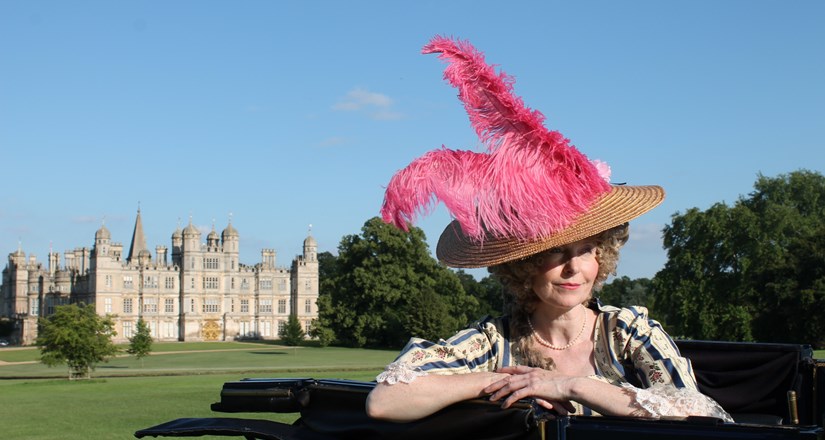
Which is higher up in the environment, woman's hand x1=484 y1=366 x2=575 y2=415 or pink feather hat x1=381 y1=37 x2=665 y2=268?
pink feather hat x1=381 y1=37 x2=665 y2=268

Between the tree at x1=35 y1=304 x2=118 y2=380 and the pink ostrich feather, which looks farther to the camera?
the tree at x1=35 y1=304 x2=118 y2=380

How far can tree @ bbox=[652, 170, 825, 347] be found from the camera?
41.5 meters

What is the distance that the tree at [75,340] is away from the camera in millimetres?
33562

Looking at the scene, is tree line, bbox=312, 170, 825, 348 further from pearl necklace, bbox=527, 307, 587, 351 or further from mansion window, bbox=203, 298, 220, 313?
mansion window, bbox=203, 298, 220, 313

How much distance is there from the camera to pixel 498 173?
307 centimetres

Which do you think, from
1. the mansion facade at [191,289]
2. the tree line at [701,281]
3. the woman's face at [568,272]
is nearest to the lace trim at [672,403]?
the woman's face at [568,272]

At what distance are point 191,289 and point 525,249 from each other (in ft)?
335

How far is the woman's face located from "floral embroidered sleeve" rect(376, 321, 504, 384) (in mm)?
300

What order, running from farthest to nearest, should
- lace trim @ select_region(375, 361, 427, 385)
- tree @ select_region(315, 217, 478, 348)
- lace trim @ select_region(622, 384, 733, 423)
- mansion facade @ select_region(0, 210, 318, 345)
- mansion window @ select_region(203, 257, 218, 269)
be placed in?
mansion window @ select_region(203, 257, 218, 269)
mansion facade @ select_region(0, 210, 318, 345)
tree @ select_region(315, 217, 478, 348)
lace trim @ select_region(375, 361, 427, 385)
lace trim @ select_region(622, 384, 733, 423)

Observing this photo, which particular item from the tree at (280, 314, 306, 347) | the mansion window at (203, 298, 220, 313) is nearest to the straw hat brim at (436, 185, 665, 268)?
the tree at (280, 314, 306, 347)

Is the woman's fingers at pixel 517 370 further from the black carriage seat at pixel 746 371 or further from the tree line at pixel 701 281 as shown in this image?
the tree line at pixel 701 281

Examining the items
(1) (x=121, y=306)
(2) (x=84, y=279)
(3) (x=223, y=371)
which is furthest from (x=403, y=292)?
(2) (x=84, y=279)

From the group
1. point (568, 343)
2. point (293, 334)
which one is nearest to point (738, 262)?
point (293, 334)

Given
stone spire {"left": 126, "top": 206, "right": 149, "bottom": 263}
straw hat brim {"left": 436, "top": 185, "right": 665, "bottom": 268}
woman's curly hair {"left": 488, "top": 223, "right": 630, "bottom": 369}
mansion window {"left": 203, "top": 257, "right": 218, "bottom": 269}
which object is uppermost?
stone spire {"left": 126, "top": 206, "right": 149, "bottom": 263}
